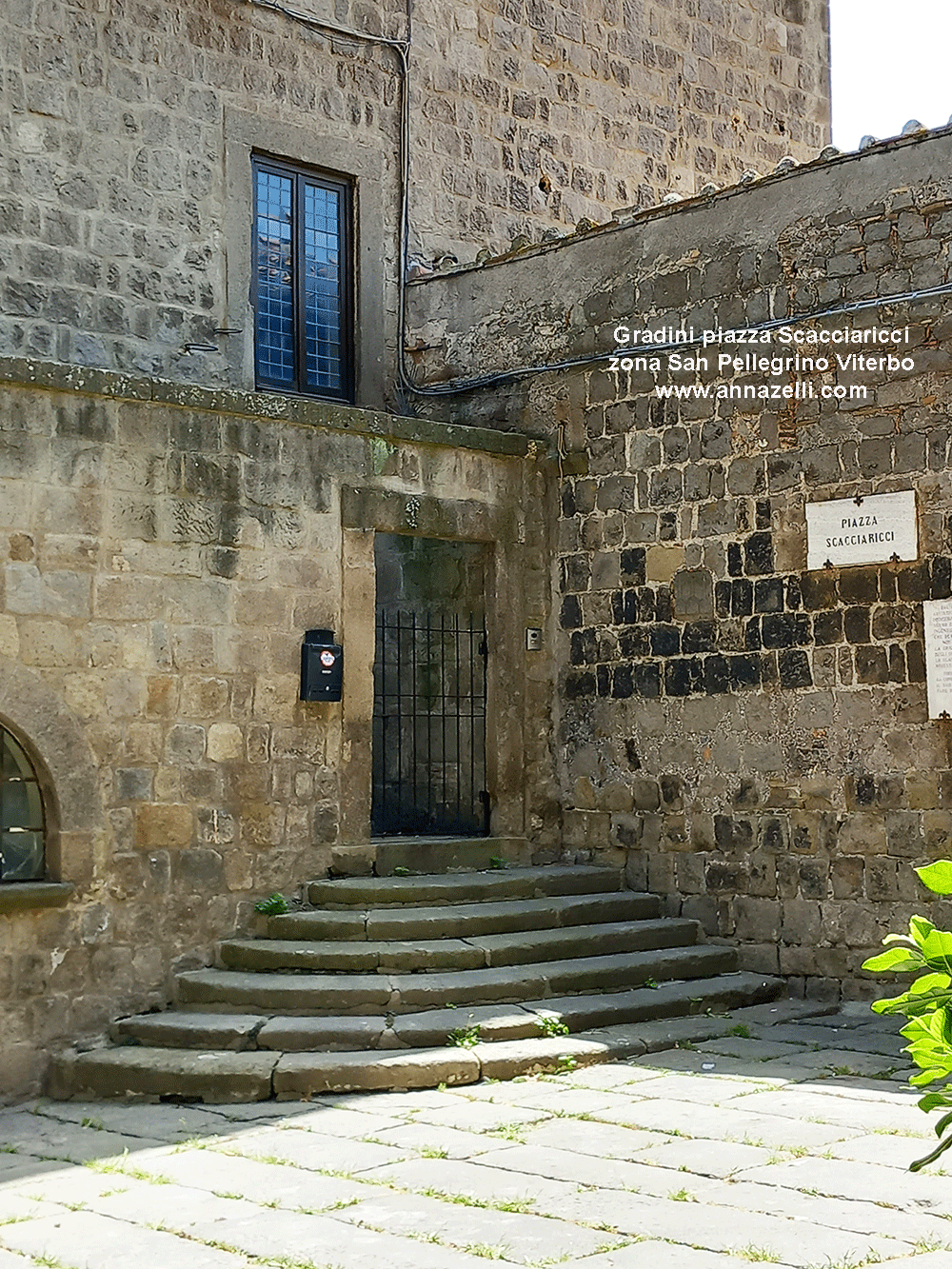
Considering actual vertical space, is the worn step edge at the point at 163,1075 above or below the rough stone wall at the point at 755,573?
below

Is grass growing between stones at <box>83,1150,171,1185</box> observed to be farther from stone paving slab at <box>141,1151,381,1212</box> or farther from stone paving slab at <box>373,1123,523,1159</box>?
stone paving slab at <box>373,1123,523,1159</box>

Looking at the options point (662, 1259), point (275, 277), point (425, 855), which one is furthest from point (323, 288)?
point (662, 1259)

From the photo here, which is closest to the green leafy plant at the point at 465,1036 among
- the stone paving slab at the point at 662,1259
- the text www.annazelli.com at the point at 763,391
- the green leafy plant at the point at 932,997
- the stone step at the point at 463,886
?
the stone step at the point at 463,886

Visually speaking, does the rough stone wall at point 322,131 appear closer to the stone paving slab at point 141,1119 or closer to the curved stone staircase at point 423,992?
the curved stone staircase at point 423,992

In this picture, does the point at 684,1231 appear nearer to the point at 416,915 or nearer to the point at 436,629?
the point at 416,915

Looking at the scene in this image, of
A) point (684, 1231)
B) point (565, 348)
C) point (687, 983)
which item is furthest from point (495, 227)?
point (684, 1231)

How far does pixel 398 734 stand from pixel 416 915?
226 cm

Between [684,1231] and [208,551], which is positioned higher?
[208,551]

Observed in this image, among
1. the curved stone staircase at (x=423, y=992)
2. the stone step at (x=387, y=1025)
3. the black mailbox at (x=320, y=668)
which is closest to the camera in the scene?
the curved stone staircase at (x=423, y=992)

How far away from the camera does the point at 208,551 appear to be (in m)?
7.82

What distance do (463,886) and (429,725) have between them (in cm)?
168

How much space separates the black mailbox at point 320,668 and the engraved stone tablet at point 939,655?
9.96 feet

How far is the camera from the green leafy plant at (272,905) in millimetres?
7816

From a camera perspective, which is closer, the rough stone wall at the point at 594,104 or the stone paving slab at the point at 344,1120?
the stone paving slab at the point at 344,1120
